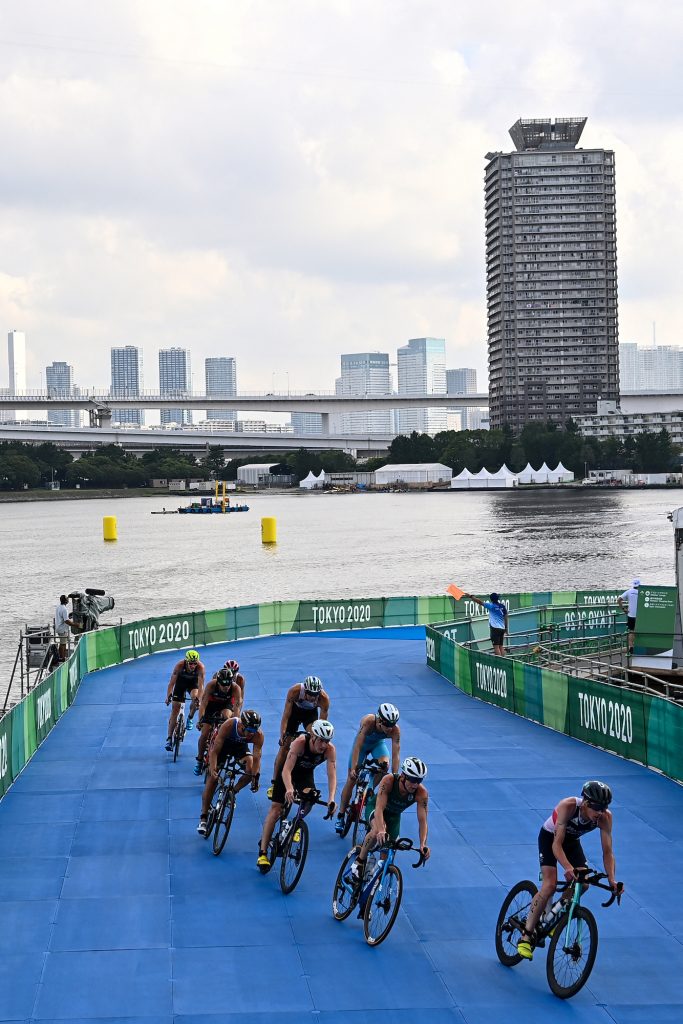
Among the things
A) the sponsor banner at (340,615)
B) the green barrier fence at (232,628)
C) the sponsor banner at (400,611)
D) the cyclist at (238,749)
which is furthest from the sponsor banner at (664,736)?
the sponsor banner at (400,611)

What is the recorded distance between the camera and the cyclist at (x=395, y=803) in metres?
10.4

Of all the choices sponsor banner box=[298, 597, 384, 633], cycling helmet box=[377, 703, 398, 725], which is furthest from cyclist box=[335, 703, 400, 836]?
sponsor banner box=[298, 597, 384, 633]

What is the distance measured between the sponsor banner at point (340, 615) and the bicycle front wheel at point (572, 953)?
26758mm

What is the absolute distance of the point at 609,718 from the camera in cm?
1912

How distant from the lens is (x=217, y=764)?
13414mm

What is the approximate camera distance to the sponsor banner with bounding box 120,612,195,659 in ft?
104

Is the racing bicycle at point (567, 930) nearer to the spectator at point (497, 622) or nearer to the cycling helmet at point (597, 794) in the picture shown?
the cycling helmet at point (597, 794)

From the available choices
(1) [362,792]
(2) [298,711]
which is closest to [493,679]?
(2) [298,711]

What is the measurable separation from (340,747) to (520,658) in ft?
37.2

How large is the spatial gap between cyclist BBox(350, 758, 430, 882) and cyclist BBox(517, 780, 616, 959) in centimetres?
118

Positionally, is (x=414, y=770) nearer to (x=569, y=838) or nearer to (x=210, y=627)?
(x=569, y=838)

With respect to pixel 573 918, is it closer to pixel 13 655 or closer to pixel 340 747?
pixel 340 747

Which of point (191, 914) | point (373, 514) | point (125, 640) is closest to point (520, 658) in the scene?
point (125, 640)

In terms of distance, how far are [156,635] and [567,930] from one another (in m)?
24.2
